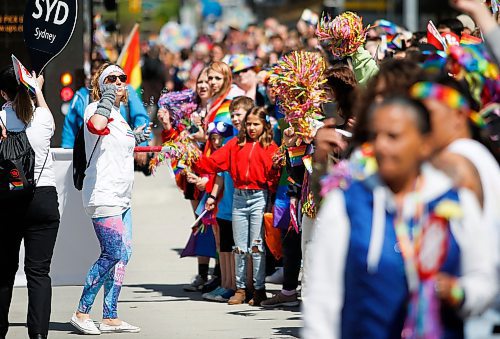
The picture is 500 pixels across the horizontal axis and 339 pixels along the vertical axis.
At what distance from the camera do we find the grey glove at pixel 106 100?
811cm

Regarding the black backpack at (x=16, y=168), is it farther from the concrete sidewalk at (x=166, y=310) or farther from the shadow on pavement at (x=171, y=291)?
the shadow on pavement at (x=171, y=291)

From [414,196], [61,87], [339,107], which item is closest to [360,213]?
[414,196]

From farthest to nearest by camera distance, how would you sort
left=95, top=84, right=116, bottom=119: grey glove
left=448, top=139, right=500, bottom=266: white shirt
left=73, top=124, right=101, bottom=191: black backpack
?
left=73, top=124, right=101, bottom=191: black backpack < left=95, top=84, right=116, bottom=119: grey glove < left=448, top=139, right=500, bottom=266: white shirt

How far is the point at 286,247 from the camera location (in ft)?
31.2

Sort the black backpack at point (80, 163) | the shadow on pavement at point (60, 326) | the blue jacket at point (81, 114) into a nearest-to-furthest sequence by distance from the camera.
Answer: the black backpack at point (80, 163) < the shadow on pavement at point (60, 326) < the blue jacket at point (81, 114)

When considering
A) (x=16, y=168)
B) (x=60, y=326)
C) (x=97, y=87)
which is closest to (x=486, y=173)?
(x=16, y=168)

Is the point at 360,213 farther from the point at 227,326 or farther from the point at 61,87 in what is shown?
the point at 61,87

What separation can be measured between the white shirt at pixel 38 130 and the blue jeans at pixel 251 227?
2.06m

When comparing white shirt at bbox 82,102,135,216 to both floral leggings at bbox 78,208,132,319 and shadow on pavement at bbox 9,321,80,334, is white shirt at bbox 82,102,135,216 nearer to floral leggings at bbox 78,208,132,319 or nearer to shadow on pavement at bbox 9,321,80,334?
floral leggings at bbox 78,208,132,319

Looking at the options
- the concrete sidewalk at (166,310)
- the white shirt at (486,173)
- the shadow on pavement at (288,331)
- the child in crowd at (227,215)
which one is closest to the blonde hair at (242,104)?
the child in crowd at (227,215)

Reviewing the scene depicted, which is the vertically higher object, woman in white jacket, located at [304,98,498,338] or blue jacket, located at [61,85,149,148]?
woman in white jacket, located at [304,98,498,338]

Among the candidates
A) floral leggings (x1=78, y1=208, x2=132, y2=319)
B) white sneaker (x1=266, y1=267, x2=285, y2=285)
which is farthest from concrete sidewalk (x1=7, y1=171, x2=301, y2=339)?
floral leggings (x1=78, y1=208, x2=132, y2=319)

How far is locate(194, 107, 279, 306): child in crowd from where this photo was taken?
9383mm

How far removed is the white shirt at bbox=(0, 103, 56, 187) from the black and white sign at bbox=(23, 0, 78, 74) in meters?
1.54
